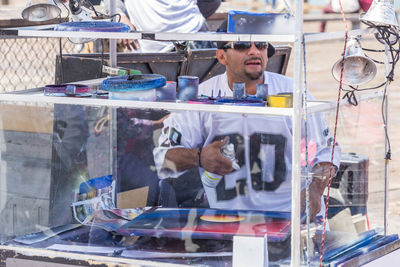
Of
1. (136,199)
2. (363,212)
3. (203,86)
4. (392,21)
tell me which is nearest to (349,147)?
(363,212)

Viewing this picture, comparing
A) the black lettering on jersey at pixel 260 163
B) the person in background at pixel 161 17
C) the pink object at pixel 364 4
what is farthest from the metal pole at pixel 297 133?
the person in background at pixel 161 17

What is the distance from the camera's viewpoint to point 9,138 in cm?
433

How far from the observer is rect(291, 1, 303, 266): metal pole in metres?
2.41

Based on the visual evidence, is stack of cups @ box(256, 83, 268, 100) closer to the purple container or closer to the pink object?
the purple container

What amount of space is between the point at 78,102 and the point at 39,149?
5.01 feet

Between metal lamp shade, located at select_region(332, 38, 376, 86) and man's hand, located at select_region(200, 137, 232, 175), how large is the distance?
2.76 ft

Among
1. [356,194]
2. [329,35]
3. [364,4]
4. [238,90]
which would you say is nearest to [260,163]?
[238,90]

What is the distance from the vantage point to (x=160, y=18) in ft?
17.0

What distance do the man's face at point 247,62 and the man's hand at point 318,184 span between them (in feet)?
2.31

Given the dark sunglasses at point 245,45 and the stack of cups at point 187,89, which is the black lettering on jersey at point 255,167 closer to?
the dark sunglasses at point 245,45

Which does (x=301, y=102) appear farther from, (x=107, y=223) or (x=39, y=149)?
(x=39, y=149)

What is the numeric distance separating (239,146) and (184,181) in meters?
0.34

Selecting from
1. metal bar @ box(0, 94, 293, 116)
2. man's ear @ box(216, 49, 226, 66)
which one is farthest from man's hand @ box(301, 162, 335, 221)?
man's ear @ box(216, 49, 226, 66)

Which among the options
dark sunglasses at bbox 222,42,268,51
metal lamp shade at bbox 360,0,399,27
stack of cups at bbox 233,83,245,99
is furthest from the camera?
dark sunglasses at bbox 222,42,268,51
